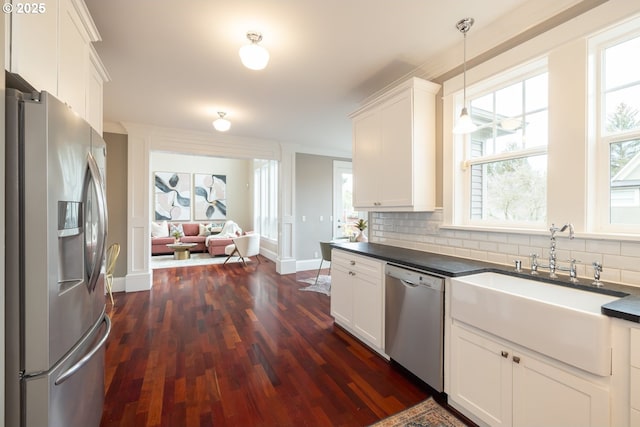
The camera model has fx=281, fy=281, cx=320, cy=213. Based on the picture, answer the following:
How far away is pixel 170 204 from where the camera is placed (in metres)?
8.70

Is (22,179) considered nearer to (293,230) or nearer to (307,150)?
(293,230)

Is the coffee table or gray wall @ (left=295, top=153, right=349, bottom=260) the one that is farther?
the coffee table

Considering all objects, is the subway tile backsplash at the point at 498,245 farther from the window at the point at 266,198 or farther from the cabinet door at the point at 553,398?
the window at the point at 266,198

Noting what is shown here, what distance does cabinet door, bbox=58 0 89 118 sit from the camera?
5.06 ft

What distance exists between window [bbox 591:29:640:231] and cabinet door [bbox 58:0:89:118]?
307cm

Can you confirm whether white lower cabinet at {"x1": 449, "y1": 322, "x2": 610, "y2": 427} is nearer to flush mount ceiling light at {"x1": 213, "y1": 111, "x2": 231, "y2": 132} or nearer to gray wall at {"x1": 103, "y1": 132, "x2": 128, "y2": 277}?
flush mount ceiling light at {"x1": 213, "y1": 111, "x2": 231, "y2": 132}

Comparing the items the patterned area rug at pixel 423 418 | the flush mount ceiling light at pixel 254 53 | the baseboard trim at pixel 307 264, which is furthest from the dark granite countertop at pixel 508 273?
the baseboard trim at pixel 307 264

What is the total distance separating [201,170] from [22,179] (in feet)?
28.7

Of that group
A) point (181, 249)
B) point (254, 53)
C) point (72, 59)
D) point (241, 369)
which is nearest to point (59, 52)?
point (72, 59)

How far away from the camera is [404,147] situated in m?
2.59

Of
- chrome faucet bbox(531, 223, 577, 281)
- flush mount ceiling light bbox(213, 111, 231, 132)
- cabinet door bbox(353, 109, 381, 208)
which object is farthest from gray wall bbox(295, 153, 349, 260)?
chrome faucet bbox(531, 223, 577, 281)

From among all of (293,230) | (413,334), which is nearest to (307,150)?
(293,230)

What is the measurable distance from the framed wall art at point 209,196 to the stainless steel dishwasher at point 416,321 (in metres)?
8.03

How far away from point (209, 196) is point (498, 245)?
8.69 metres
